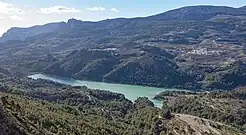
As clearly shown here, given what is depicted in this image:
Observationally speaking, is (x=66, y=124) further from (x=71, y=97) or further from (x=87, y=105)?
(x=71, y=97)

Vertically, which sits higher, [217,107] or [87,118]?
[87,118]

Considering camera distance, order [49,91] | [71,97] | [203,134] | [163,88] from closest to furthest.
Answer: [203,134], [71,97], [49,91], [163,88]

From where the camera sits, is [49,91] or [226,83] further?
[226,83]

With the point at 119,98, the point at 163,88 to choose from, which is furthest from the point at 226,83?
the point at 119,98

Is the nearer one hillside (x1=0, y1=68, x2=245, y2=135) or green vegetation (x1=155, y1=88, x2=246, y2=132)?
hillside (x1=0, y1=68, x2=245, y2=135)

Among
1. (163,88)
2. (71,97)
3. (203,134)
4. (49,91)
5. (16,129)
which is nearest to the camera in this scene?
(16,129)

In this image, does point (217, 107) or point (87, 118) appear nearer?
point (87, 118)

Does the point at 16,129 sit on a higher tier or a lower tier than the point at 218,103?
higher

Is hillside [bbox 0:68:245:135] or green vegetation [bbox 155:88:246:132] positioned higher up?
hillside [bbox 0:68:245:135]

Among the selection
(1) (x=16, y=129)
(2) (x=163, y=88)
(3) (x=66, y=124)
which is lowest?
(2) (x=163, y=88)

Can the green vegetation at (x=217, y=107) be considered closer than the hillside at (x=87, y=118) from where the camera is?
No

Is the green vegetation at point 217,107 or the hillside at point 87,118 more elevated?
the hillside at point 87,118
